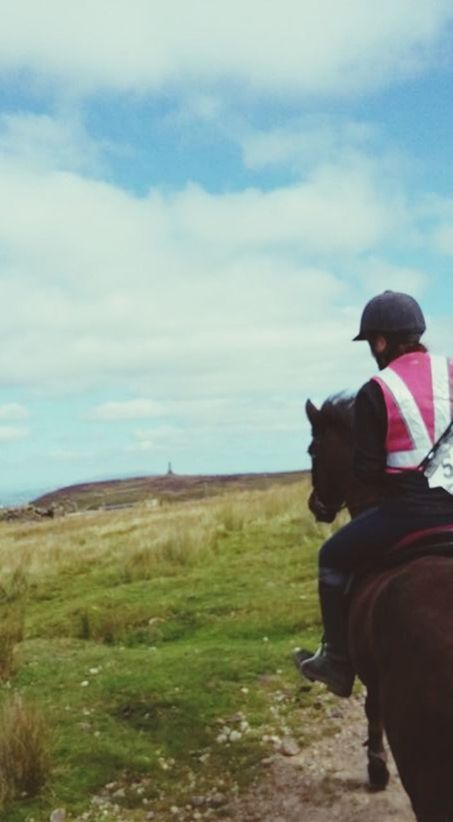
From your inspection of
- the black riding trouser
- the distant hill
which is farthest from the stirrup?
the distant hill

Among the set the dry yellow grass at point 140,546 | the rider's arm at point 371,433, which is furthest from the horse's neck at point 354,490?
the dry yellow grass at point 140,546

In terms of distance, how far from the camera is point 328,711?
8.09m

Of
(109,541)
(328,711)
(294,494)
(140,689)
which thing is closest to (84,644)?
(140,689)

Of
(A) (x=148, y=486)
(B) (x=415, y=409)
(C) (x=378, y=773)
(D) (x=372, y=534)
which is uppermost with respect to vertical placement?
(A) (x=148, y=486)

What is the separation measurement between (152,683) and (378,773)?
2.89 metres

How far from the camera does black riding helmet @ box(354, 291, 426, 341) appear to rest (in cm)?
519

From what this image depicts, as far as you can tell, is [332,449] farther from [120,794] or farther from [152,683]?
[152,683]

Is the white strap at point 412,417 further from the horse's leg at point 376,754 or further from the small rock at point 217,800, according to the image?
the small rock at point 217,800

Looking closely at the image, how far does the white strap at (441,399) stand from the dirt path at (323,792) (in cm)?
303

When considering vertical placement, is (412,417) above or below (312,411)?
below

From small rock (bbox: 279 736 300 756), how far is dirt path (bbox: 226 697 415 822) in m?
0.04

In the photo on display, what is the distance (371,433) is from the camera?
4875mm

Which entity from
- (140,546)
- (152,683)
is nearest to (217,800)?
(152,683)

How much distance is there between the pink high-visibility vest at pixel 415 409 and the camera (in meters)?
4.72
